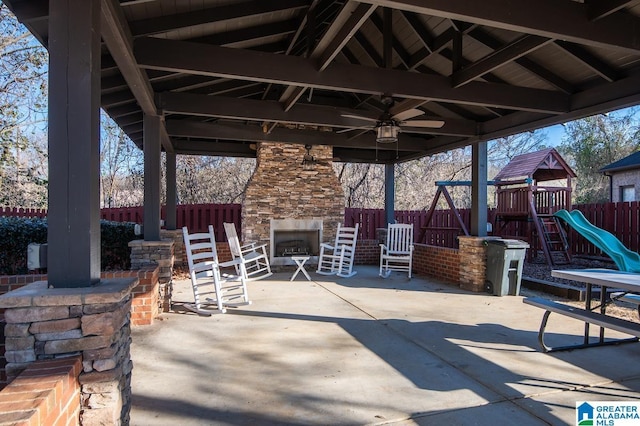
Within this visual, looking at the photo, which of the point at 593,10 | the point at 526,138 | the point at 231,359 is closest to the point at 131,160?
the point at 231,359

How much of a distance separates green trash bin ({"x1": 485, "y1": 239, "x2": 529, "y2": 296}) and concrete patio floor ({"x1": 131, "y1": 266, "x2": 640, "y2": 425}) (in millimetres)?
807

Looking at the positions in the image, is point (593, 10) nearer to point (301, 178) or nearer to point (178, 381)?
point (178, 381)

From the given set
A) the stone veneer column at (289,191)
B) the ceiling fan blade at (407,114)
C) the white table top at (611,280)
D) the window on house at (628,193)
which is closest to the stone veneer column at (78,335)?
the white table top at (611,280)

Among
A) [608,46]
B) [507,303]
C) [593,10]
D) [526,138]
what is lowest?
[507,303]

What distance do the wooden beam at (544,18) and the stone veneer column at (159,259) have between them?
345cm

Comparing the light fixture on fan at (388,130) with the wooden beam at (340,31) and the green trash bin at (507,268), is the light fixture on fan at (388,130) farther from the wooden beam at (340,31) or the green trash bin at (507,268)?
the green trash bin at (507,268)

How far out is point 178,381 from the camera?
2678 mm

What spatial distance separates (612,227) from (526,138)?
11847mm

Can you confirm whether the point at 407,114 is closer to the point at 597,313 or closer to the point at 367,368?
the point at 597,313

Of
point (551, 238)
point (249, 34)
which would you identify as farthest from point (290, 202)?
point (551, 238)

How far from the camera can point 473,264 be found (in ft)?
19.7

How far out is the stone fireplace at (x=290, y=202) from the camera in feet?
25.2

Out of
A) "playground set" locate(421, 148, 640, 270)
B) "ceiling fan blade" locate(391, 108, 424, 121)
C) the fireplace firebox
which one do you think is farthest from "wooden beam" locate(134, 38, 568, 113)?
the fireplace firebox

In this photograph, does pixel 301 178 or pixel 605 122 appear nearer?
pixel 301 178
